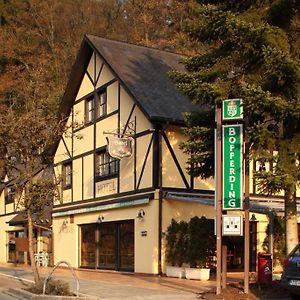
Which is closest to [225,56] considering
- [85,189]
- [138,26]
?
[85,189]

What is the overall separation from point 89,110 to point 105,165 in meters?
3.42

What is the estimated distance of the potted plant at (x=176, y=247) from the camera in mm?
21219

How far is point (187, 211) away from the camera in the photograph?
22719mm

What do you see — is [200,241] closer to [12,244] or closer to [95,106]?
[95,106]

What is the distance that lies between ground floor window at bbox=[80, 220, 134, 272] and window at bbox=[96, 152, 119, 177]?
7.35ft

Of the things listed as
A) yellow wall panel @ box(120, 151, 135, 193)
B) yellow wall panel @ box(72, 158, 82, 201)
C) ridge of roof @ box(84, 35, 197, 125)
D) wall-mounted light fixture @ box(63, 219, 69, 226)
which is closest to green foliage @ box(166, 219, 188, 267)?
yellow wall panel @ box(120, 151, 135, 193)

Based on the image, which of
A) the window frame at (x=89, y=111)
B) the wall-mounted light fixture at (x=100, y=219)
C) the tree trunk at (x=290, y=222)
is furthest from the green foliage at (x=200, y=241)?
the window frame at (x=89, y=111)

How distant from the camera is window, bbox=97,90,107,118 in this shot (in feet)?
88.8

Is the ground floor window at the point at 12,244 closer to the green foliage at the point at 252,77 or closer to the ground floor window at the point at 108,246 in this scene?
the ground floor window at the point at 108,246

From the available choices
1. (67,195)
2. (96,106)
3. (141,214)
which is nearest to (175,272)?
(141,214)

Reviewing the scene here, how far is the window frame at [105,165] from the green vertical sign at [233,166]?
1068 cm

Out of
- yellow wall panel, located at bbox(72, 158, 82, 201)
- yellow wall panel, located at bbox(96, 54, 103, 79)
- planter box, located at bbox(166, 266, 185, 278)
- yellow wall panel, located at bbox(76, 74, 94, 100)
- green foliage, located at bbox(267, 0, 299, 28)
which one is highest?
yellow wall panel, located at bbox(96, 54, 103, 79)

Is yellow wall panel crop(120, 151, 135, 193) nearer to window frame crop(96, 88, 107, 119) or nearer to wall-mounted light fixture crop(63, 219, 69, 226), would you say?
window frame crop(96, 88, 107, 119)

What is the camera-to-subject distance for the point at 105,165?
1049 inches
